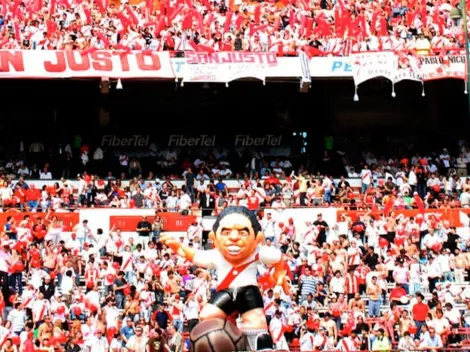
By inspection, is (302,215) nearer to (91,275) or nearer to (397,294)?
(397,294)

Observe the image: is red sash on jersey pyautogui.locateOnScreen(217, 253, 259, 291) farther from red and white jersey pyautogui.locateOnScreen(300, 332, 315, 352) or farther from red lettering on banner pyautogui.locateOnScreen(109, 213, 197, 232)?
red lettering on banner pyautogui.locateOnScreen(109, 213, 197, 232)

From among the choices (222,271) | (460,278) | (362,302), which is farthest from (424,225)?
(222,271)

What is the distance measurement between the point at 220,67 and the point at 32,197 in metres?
5.49

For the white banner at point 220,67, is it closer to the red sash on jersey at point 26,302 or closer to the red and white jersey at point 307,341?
the red sash on jersey at point 26,302

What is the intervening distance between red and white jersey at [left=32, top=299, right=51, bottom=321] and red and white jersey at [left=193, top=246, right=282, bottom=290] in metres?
7.24

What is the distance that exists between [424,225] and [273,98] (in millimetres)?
8672

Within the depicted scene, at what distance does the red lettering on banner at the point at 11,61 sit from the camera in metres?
26.3

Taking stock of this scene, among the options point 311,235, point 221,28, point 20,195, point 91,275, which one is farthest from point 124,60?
point 91,275

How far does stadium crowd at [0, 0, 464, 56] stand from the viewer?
1071 inches

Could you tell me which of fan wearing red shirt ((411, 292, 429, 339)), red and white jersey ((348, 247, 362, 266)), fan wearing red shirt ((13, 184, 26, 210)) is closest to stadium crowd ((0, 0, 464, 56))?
fan wearing red shirt ((13, 184, 26, 210))

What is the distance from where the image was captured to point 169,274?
20.4 m

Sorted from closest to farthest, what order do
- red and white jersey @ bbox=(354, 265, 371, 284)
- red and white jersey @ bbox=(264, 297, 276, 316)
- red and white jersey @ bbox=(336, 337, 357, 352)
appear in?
red and white jersey @ bbox=(336, 337, 357, 352) < red and white jersey @ bbox=(264, 297, 276, 316) < red and white jersey @ bbox=(354, 265, 371, 284)

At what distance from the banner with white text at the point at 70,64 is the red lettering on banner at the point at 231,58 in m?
1.20

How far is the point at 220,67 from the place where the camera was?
2680cm
